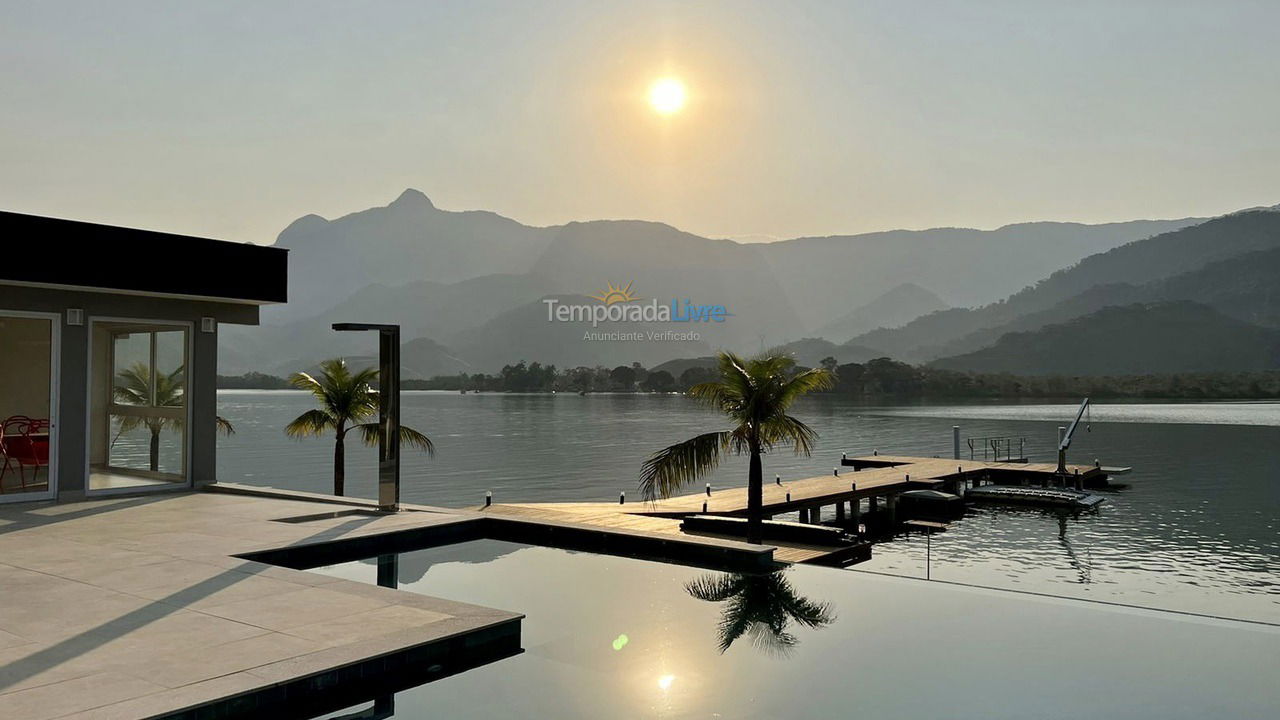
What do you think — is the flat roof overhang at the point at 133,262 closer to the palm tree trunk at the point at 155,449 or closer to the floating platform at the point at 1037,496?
the palm tree trunk at the point at 155,449

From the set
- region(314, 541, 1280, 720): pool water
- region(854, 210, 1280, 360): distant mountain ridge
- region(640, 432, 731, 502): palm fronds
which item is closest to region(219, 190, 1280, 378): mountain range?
region(854, 210, 1280, 360): distant mountain ridge

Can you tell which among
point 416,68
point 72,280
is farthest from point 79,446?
point 416,68

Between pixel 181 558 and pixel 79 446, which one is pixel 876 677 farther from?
pixel 79 446

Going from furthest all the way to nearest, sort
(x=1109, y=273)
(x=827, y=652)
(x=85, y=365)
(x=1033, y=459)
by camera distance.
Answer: (x=1109, y=273) → (x=1033, y=459) → (x=85, y=365) → (x=827, y=652)

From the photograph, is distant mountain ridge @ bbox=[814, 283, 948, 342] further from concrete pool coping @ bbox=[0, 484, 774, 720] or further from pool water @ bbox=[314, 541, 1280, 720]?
pool water @ bbox=[314, 541, 1280, 720]

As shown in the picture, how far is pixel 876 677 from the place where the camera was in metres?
5.66

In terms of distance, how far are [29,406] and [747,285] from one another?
527ft

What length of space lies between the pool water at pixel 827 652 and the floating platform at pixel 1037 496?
86.9ft

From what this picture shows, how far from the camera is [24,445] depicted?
1146 centimetres

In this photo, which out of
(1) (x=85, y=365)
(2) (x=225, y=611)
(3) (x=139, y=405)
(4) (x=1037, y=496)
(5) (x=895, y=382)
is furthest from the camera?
(5) (x=895, y=382)

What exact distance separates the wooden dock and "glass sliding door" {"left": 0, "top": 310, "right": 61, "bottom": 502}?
224 inches

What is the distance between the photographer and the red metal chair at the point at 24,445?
37.4ft

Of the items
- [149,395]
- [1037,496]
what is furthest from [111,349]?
[1037,496]

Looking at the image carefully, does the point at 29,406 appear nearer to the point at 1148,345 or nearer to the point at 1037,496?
the point at 1037,496
